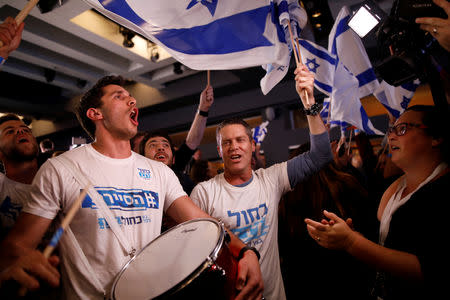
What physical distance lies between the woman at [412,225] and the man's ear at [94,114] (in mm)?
1604

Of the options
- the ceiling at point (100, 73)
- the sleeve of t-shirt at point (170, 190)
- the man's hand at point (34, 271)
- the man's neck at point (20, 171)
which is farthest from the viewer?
the ceiling at point (100, 73)

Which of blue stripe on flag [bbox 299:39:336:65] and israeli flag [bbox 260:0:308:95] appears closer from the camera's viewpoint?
israeli flag [bbox 260:0:308:95]

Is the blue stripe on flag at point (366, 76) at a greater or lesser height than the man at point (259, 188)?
greater

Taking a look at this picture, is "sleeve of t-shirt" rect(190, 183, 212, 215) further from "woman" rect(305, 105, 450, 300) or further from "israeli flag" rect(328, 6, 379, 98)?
"israeli flag" rect(328, 6, 379, 98)

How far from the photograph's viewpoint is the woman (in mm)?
1185

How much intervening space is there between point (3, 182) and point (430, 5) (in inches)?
136

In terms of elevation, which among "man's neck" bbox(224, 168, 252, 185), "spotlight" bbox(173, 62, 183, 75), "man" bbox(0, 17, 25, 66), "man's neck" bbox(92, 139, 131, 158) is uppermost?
"spotlight" bbox(173, 62, 183, 75)

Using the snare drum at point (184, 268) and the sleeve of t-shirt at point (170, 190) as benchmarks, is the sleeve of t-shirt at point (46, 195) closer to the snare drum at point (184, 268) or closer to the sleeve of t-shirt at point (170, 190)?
the snare drum at point (184, 268)

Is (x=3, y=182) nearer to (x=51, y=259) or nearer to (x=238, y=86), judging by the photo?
(x=51, y=259)

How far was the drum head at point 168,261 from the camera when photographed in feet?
3.56

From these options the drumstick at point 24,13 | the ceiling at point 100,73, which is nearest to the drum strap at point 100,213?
the drumstick at point 24,13

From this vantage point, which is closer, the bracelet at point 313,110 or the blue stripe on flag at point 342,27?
the bracelet at point 313,110

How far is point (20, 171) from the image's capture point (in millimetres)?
2154

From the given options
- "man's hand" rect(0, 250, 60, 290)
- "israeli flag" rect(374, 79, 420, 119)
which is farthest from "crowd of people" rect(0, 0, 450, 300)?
"israeli flag" rect(374, 79, 420, 119)
